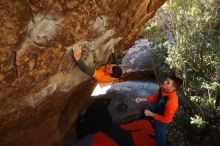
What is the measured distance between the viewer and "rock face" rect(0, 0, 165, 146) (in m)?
5.06

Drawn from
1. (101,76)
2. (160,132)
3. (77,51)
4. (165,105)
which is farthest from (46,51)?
(160,132)

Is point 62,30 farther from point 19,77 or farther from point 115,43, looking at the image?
point 115,43

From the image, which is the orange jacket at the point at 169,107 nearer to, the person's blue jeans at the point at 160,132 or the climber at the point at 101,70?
the person's blue jeans at the point at 160,132

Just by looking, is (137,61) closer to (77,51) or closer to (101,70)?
(101,70)

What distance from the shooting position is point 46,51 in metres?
5.62

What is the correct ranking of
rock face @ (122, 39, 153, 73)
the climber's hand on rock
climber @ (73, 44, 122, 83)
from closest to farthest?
the climber's hand on rock → climber @ (73, 44, 122, 83) → rock face @ (122, 39, 153, 73)

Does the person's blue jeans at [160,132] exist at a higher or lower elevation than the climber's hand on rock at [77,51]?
lower

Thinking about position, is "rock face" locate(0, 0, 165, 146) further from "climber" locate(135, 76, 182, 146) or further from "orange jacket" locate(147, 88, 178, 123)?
"orange jacket" locate(147, 88, 178, 123)

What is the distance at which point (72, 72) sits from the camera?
A: 21.9 ft

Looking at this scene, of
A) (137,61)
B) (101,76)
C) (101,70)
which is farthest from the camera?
(137,61)

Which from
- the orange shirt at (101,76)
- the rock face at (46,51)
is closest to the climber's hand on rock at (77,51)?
the rock face at (46,51)

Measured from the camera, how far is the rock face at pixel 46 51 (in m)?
5.06

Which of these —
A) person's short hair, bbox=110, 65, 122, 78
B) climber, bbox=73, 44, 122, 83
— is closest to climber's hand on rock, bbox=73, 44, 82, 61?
climber, bbox=73, 44, 122, 83

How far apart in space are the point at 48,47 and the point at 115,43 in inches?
103
